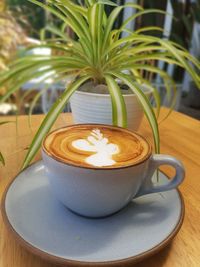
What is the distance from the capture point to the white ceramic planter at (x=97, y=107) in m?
0.49

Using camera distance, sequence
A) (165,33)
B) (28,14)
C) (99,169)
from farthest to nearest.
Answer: (28,14), (165,33), (99,169)

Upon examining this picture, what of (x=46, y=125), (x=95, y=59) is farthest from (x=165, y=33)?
(x=46, y=125)

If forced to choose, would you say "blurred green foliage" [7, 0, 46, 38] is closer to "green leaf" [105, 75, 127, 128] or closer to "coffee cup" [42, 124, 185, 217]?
"green leaf" [105, 75, 127, 128]

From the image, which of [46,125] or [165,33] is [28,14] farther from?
[46,125]

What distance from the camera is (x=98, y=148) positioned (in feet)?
1.06

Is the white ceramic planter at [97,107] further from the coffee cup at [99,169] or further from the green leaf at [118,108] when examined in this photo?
the coffee cup at [99,169]

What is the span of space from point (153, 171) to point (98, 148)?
70 millimetres

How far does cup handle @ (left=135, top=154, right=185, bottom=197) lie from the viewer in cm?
33

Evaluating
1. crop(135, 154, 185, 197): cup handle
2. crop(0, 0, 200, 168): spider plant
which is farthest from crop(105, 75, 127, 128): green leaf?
crop(135, 154, 185, 197): cup handle

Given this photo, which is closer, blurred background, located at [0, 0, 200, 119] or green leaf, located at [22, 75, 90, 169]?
green leaf, located at [22, 75, 90, 169]

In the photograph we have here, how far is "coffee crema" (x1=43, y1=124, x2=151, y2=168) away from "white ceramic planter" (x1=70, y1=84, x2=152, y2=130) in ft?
0.37

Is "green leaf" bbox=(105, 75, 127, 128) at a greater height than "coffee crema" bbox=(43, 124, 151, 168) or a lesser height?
greater

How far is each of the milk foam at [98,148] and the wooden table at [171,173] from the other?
107 millimetres

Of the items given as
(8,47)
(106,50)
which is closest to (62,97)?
(106,50)
